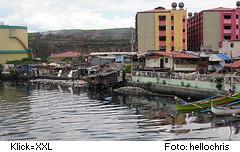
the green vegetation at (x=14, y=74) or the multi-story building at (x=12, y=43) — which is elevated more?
the multi-story building at (x=12, y=43)

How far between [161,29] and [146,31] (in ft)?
7.43

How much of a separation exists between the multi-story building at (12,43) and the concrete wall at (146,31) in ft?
83.1

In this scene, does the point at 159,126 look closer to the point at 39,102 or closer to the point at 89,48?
the point at 39,102

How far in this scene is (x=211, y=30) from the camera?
212 ft

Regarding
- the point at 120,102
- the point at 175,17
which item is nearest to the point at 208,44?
the point at 175,17

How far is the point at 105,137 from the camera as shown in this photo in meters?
21.3

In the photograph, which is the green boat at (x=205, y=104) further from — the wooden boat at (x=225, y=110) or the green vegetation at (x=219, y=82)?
the green vegetation at (x=219, y=82)

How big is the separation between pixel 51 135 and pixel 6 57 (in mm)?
58844

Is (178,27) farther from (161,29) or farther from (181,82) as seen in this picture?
(181,82)

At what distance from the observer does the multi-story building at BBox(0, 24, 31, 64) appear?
7631cm

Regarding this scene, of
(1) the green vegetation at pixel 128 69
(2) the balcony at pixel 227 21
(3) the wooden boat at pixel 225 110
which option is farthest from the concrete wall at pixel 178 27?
(3) the wooden boat at pixel 225 110

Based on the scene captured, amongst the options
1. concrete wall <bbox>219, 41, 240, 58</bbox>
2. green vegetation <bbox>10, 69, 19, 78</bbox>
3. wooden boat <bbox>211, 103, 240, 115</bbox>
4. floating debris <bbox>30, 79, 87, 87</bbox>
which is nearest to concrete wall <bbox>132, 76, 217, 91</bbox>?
wooden boat <bbox>211, 103, 240, 115</bbox>

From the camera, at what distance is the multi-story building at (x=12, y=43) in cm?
7631

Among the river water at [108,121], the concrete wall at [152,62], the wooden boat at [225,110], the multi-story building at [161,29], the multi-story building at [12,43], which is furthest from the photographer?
the multi-story building at [12,43]
